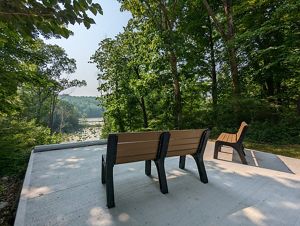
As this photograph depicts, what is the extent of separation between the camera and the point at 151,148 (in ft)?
8.29

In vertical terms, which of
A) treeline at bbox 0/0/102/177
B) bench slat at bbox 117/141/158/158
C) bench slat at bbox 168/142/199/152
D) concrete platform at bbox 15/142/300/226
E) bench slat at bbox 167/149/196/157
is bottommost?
concrete platform at bbox 15/142/300/226

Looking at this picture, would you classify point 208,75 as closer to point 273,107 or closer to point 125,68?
point 273,107

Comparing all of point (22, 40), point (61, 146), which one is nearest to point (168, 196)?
point (61, 146)

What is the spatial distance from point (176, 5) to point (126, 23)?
12.4 ft

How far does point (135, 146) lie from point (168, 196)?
0.71m

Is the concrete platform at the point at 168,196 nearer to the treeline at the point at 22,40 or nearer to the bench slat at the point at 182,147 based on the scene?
the bench slat at the point at 182,147

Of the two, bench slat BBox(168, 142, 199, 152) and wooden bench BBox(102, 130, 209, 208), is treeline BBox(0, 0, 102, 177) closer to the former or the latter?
wooden bench BBox(102, 130, 209, 208)

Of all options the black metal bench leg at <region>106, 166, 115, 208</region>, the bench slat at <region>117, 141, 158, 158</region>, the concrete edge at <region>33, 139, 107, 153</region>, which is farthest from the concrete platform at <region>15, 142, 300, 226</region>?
the concrete edge at <region>33, 139, 107, 153</region>

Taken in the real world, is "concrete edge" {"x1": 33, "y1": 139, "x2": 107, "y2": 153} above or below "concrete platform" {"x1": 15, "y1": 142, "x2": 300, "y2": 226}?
above

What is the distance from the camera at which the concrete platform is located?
199 cm

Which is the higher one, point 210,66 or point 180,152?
point 210,66

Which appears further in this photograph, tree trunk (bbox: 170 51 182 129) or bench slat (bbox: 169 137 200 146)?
tree trunk (bbox: 170 51 182 129)

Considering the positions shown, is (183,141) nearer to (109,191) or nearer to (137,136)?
(137,136)

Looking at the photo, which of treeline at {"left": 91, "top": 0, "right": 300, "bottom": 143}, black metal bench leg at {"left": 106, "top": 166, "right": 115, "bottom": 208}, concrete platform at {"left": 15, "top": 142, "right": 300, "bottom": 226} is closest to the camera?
concrete platform at {"left": 15, "top": 142, "right": 300, "bottom": 226}
